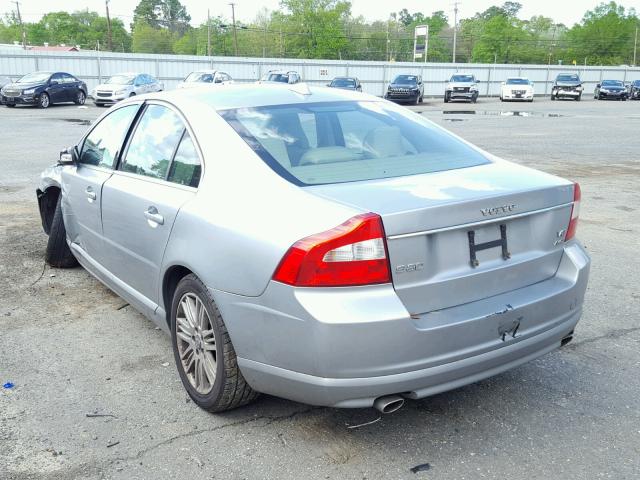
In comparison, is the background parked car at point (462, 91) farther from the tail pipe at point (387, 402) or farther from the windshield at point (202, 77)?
the tail pipe at point (387, 402)

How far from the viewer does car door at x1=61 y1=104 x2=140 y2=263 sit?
446 centimetres

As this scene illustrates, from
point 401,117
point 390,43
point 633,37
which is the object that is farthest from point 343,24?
point 401,117

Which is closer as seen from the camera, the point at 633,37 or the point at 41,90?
the point at 41,90

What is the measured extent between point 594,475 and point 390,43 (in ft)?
431

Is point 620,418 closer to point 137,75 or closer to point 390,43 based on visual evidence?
point 137,75

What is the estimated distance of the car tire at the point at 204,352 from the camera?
10.3 feet

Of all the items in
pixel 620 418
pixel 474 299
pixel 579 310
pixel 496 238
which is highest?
pixel 496 238

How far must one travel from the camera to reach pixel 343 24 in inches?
4695

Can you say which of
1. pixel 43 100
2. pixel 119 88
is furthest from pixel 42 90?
pixel 119 88

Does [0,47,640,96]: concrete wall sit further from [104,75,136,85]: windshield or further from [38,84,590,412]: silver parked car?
[38,84,590,412]: silver parked car

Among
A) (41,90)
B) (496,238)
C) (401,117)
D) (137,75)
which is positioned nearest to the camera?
(496,238)

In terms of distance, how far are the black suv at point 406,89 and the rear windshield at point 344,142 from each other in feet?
111

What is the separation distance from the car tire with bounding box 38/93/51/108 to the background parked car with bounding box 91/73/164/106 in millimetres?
2083

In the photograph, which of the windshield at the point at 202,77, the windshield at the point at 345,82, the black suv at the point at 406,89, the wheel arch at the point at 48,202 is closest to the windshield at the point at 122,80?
the windshield at the point at 202,77
